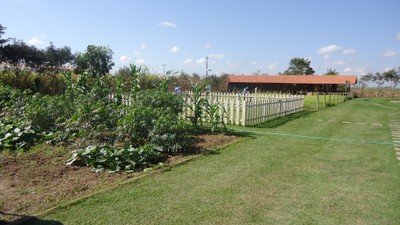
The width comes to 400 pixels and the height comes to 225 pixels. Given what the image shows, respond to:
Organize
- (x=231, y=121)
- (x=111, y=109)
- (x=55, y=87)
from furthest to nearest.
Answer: (x=55, y=87) → (x=231, y=121) → (x=111, y=109)

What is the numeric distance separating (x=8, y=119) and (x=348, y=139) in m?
9.26

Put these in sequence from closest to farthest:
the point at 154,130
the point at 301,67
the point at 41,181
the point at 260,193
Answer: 1. the point at 260,193
2. the point at 41,181
3. the point at 154,130
4. the point at 301,67

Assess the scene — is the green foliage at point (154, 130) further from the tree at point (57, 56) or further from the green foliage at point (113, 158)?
the tree at point (57, 56)

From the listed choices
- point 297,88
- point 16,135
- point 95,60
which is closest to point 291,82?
point 297,88

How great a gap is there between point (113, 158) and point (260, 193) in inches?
104

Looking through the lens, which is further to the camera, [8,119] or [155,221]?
[8,119]

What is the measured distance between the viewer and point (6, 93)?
434 inches

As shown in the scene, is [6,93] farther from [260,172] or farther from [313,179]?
[313,179]

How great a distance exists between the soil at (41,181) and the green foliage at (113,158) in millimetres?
193

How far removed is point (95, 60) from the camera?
1128 inches

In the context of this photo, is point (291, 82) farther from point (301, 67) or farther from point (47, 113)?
point (47, 113)

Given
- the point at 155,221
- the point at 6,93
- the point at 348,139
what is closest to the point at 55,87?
the point at 6,93

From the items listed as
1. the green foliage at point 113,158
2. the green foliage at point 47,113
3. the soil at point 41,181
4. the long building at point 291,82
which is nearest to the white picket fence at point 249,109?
the green foliage at point 47,113

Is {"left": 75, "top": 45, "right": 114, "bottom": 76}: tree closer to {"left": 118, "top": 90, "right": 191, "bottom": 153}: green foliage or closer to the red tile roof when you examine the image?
{"left": 118, "top": 90, "right": 191, "bottom": 153}: green foliage
